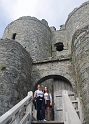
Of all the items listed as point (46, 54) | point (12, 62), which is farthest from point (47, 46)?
point (12, 62)

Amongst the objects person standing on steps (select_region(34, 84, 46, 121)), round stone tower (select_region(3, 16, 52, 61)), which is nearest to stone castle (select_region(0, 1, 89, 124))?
round stone tower (select_region(3, 16, 52, 61))

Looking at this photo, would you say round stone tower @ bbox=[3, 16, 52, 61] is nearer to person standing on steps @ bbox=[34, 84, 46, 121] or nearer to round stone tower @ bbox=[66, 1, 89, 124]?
round stone tower @ bbox=[66, 1, 89, 124]

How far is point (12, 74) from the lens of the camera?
686 centimetres

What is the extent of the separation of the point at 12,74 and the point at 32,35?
6.56m

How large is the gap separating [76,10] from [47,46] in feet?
12.8

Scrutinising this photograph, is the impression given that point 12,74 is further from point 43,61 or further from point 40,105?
point 43,61

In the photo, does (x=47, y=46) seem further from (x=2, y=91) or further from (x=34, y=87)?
(x=2, y=91)

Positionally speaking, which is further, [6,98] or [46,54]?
[46,54]

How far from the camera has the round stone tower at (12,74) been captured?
6172 mm

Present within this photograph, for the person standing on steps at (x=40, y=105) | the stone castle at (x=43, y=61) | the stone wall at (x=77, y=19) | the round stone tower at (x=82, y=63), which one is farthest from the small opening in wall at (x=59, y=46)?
the person standing on steps at (x=40, y=105)

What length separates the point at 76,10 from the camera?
46.6ft

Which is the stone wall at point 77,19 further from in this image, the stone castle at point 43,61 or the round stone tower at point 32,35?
the round stone tower at point 32,35

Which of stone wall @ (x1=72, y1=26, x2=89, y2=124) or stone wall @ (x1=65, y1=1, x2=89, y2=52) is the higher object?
stone wall @ (x1=65, y1=1, x2=89, y2=52)

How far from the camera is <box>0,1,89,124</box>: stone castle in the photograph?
20.1 ft
